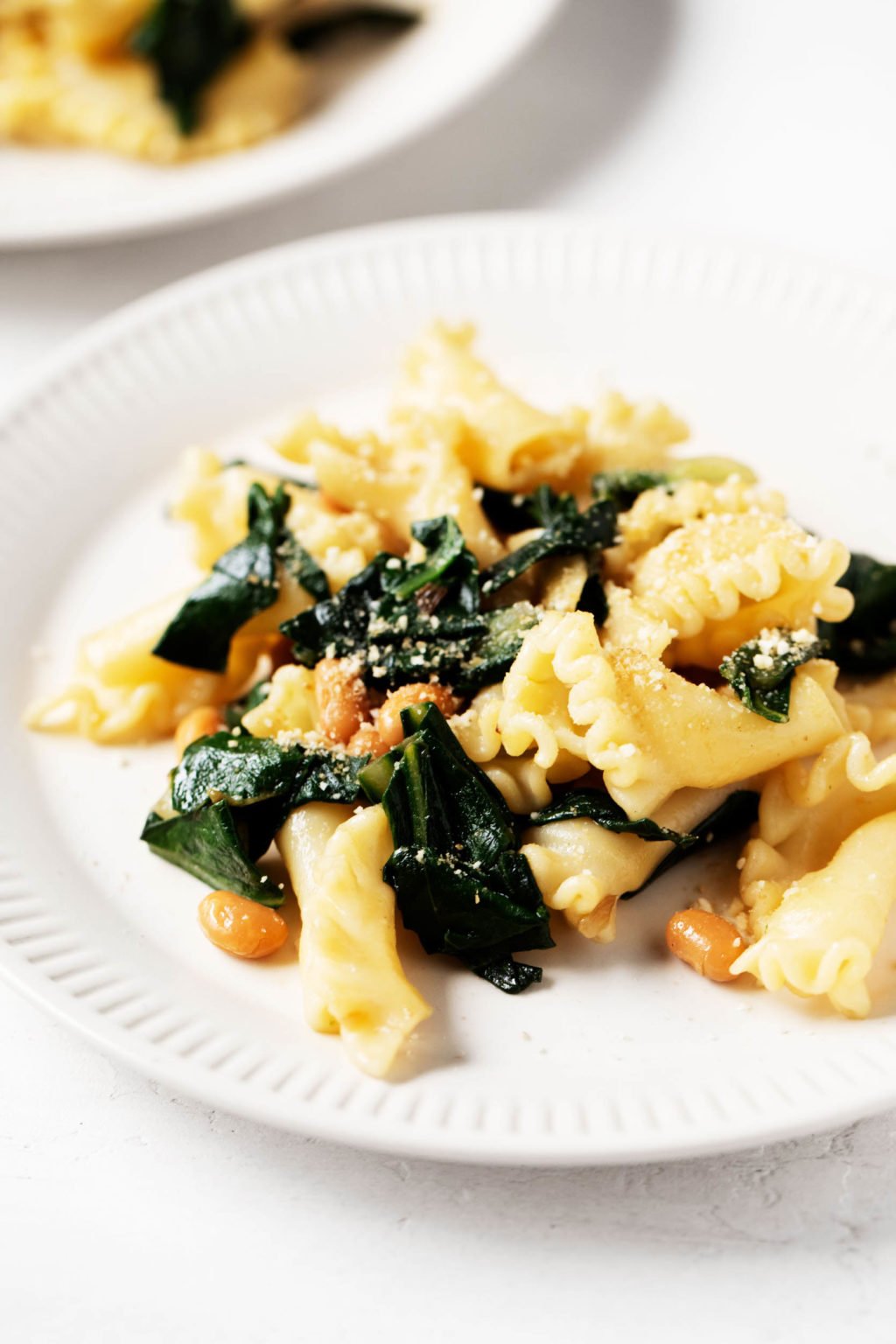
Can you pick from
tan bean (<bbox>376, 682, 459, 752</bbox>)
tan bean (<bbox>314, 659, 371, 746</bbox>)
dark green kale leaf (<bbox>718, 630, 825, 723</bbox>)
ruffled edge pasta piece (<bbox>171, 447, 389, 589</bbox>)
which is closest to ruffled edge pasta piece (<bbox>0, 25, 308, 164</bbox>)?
ruffled edge pasta piece (<bbox>171, 447, 389, 589</bbox>)

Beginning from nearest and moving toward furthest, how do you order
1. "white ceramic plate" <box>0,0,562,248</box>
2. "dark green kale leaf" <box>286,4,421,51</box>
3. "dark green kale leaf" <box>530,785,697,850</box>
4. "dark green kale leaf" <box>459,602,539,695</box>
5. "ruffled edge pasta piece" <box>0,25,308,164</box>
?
1. "dark green kale leaf" <box>530,785,697,850</box>
2. "dark green kale leaf" <box>459,602,539,695</box>
3. "white ceramic plate" <box>0,0,562,248</box>
4. "ruffled edge pasta piece" <box>0,25,308,164</box>
5. "dark green kale leaf" <box>286,4,421,51</box>

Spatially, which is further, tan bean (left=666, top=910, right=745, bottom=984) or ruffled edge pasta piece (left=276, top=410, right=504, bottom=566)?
ruffled edge pasta piece (left=276, top=410, right=504, bottom=566)

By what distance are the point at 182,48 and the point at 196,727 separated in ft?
10.7

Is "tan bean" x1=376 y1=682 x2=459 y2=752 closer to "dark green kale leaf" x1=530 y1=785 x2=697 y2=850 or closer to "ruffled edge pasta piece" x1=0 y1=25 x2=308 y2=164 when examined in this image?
"dark green kale leaf" x1=530 y1=785 x2=697 y2=850

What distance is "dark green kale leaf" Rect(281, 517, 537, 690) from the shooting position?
11.0 feet

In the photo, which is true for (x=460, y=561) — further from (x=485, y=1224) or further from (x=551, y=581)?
(x=485, y=1224)

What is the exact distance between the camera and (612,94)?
625 cm

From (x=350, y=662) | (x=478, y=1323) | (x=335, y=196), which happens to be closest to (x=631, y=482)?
(x=350, y=662)

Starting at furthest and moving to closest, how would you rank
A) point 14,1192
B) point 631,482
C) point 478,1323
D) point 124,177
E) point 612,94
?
1. point 612,94
2. point 124,177
3. point 631,482
4. point 14,1192
5. point 478,1323

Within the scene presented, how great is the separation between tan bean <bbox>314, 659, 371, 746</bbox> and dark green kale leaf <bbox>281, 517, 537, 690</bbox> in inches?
1.9

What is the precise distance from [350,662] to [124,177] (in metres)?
2.92

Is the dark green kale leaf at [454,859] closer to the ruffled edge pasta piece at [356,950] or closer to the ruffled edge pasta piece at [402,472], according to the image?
the ruffled edge pasta piece at [356,950]

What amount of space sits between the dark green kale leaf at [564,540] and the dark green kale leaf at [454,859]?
506 millimetres

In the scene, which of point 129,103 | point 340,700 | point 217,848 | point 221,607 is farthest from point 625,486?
point 129,103
